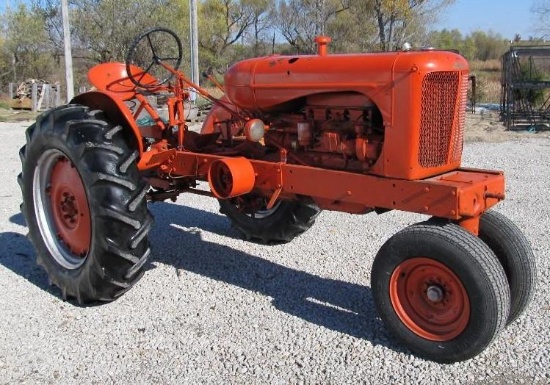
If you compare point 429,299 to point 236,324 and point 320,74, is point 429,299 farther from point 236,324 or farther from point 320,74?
point 320,74

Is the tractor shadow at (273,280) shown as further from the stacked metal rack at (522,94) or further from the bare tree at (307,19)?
the bare tree at (307,19)

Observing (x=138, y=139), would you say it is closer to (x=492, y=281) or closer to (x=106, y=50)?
(x=492, y=281)

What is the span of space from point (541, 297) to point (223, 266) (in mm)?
2375

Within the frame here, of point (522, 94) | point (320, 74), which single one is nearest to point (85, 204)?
point (320, 74)

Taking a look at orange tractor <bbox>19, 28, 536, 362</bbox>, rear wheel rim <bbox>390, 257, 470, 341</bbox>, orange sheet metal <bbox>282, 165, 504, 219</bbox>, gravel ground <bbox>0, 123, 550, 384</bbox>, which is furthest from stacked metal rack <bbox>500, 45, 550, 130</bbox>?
rear wheel rim <bbox>390, 257, 470, 341</bbox>

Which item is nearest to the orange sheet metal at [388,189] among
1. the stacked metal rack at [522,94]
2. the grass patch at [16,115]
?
the stacked metal rack at [522,94]

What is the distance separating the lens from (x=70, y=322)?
12.7 feet

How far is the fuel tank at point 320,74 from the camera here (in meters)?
3.30

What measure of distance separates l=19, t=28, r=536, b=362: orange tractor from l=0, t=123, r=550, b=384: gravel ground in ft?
0.65

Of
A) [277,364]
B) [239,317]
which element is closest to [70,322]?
[239,317]

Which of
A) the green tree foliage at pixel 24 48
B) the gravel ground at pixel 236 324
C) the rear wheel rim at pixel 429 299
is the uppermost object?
the green tree foliage at pixel 24 48

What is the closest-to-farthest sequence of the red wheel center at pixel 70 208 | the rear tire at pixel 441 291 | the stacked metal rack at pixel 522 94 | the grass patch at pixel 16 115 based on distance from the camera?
the rear tire at pixel 441 291
the red wheel center at pixel 70 208
the stacked metal rack at pixel 522 94
the grass patch at pixel 16 115

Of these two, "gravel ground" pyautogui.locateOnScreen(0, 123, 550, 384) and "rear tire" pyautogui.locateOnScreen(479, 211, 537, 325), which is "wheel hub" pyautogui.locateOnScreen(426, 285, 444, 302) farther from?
"rear tire" pyautogui.locateOnScreen(479, 211, 537, 325)

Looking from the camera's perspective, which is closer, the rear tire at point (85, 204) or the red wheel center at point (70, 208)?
the rear tire at point (85, 204)
